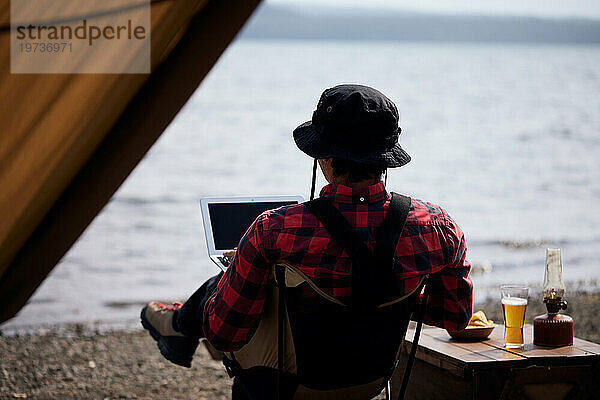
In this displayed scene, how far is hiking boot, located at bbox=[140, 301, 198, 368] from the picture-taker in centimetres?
292

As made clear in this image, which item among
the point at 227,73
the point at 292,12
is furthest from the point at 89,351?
the point at 292,12

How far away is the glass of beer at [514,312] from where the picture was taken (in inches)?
115

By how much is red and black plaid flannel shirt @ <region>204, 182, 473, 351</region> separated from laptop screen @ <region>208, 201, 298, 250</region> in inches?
19.9

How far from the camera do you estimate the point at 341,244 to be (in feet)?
7.29

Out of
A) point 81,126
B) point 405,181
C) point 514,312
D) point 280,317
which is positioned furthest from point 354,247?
point 405,181

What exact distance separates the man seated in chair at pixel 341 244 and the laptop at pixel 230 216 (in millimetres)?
519

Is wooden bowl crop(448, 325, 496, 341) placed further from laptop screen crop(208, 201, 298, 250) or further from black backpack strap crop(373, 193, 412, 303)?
black backpack strap crop(373, 193, 412, 303)

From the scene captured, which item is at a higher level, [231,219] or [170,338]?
[231,219]

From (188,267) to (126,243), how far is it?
1424 millimetres

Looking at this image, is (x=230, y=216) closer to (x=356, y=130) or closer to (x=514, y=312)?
(x=356, y=130)

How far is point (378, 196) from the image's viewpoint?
2.32m

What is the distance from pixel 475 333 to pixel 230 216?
94 cm

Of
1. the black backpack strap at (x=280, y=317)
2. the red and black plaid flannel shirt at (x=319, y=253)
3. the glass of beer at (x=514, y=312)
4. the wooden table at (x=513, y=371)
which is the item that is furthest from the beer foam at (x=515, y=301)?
the black backpack strap at (x=280, y=317)

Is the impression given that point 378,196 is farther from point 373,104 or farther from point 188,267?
point 188,267
